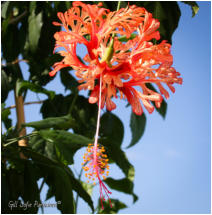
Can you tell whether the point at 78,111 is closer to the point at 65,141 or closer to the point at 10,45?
the point at 10,45

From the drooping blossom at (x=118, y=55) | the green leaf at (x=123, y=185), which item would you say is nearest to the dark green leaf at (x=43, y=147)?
the green leaf at (x=123, y=185)

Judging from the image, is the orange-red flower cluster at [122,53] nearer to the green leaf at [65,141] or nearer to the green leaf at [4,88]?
the green leaf at [65,141]

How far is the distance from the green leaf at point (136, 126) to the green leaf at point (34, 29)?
57 centimetres

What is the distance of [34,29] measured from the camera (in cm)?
146

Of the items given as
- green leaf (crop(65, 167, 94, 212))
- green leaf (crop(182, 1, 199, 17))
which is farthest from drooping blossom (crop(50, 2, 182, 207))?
green leaf (crop(65, 167, 94, 212))

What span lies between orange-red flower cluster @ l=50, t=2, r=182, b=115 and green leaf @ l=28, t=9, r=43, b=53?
0.78m

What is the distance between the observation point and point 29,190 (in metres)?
1.22

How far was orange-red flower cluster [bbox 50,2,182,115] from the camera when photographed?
2.09ft

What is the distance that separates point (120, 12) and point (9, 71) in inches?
48.1

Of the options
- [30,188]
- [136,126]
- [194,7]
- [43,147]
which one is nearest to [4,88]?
[43,147]

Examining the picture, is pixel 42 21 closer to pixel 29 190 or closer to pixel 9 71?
pixel 9 71

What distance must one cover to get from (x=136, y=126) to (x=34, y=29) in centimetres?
65

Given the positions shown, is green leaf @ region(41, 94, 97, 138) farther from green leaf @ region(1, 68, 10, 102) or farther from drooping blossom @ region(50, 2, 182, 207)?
drooping blossom @ region(50, 2, 182, 207)

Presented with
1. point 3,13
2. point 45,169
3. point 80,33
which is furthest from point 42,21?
point 80,33
